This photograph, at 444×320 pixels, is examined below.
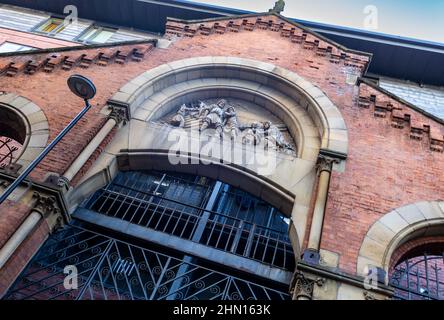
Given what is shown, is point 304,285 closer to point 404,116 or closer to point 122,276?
point 122,276

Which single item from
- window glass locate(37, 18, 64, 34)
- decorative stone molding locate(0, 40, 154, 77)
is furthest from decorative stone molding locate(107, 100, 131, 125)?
window glass locate(37, 18, 64, 34)

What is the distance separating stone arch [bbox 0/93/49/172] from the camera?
26.0 ft

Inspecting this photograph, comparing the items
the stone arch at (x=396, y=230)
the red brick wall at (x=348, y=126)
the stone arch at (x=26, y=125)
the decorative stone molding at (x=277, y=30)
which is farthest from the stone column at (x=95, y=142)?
the stone arch at (x=396, y=230)

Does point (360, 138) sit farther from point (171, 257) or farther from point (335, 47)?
point (171, 257)

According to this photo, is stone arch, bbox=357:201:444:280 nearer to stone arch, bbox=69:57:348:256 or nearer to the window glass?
Result: stone arch, bbox=69:57:348:256

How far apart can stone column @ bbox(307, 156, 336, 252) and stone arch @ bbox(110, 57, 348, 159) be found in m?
0.68

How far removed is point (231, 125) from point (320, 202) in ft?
11.2

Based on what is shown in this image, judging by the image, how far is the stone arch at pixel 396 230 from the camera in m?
6.47

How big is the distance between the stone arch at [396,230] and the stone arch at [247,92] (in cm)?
199

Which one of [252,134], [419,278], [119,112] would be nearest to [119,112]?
[119,112]

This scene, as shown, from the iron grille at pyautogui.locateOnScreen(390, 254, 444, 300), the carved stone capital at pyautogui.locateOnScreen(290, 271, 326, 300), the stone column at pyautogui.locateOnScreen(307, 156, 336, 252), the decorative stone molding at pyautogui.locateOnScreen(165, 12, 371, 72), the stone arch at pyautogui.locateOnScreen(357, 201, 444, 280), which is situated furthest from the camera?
the decorative stone molding at pyautogui.locateOnScreen(165, 12, 371, 72)

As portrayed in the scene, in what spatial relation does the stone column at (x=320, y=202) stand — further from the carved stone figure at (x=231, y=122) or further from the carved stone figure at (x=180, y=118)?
the carved stone figure at (x=180, y=118)

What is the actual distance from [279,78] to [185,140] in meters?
3.04
